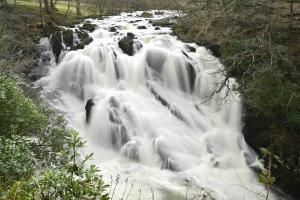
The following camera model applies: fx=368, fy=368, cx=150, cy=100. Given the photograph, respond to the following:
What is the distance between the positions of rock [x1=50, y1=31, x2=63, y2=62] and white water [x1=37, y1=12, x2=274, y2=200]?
4.53ft

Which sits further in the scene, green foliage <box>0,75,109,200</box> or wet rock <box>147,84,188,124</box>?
wet rock <box>147,84,188,124</box>

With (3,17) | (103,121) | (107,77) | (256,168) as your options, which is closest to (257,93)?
(256,168)

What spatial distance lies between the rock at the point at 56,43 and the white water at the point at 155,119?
1381 mm

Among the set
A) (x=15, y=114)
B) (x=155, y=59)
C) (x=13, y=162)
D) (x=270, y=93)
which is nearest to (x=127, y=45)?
(x=155, y=59)

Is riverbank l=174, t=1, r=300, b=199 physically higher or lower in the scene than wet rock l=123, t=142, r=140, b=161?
higher

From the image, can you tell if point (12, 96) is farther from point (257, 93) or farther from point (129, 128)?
point (257, 93)

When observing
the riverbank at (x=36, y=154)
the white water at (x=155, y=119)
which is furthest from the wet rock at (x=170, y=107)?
the riverbank at (x=36, y=154)

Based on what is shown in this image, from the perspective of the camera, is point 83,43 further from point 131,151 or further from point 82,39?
point 131,151

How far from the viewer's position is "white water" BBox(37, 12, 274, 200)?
38.6 feet

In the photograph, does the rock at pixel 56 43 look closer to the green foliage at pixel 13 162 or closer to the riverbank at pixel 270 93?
the riverbank at pixel 270 93

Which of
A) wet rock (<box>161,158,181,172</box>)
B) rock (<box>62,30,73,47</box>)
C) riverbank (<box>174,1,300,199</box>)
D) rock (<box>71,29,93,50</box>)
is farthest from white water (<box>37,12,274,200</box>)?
rock (<box>62,30,73,47</box>)

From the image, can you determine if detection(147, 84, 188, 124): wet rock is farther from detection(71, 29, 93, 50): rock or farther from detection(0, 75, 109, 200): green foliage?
detection(0, 75, 109, 200): green foliage

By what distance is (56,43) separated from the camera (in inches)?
808

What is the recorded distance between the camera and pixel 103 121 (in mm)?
14312
